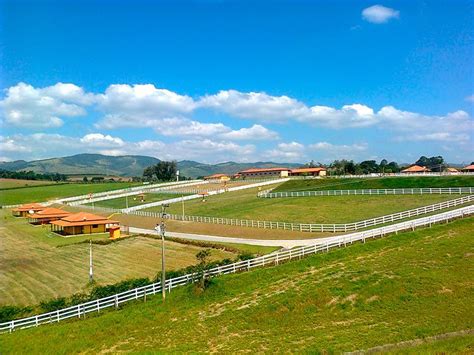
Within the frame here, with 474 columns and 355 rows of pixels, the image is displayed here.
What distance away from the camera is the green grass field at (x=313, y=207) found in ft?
176

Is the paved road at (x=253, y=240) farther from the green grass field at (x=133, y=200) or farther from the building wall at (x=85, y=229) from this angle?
the green grass field at (x=133, y=200)

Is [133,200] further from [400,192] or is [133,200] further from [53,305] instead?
[53,305]

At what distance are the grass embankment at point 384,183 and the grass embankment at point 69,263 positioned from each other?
42376 millimetres

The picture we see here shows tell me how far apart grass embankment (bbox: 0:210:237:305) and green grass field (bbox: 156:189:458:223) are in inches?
712

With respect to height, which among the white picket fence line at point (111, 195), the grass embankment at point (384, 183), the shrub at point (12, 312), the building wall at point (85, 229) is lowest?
the shrub at point (12, 312)

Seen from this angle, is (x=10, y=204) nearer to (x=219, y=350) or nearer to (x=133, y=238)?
(x=133, y=238)

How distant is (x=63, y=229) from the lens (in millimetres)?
61312

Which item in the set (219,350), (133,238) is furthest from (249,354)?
(133,238)

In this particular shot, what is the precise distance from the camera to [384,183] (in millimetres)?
76438

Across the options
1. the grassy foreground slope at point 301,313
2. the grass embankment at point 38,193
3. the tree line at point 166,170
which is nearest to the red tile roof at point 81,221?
the grassy foreground slope at point 301,313

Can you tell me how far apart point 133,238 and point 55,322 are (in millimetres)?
28127

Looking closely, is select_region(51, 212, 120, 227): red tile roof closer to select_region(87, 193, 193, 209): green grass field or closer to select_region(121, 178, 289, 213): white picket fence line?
select_region(121, 178, 289, 213): white picket fence line

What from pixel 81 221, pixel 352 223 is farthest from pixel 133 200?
pixel 352 223

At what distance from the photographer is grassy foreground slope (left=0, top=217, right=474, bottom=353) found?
1814 centimetres
